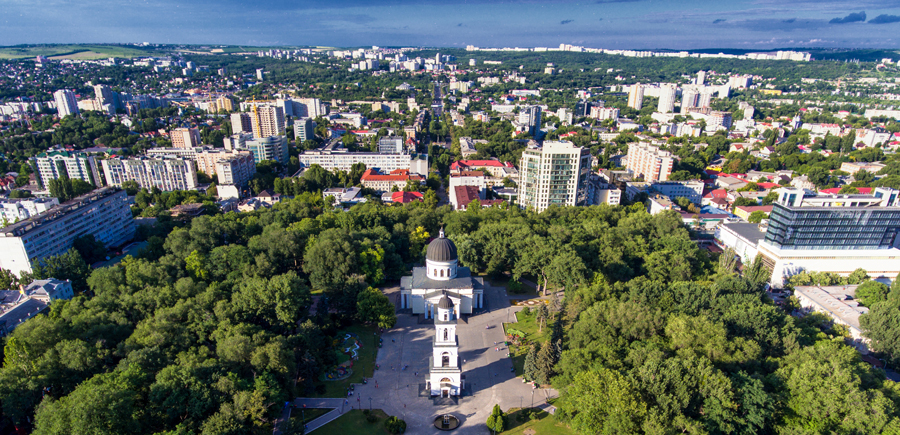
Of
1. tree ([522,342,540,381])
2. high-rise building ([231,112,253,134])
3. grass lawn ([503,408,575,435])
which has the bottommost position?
grass lawn ([503,408,575,435])

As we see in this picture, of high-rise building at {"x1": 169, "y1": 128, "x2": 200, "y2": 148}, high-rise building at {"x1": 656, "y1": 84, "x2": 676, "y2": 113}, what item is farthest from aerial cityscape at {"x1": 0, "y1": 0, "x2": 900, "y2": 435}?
high-rise building at {"x1": 656, "y1": 84, "x2": 676, "y2": 113}

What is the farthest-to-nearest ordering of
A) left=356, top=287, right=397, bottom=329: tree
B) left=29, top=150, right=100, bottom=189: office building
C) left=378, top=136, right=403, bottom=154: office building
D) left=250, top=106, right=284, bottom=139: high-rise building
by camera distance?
left=250, top=106, right=284, bottom=139: high-rise building, left=378, top=136, right=403, bottom=154: office building, left=29, top=150, right=100, bottom=189: office building, left=356, top=287, right=397, bottom=329: tree

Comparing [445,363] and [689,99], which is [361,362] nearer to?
[445,363]

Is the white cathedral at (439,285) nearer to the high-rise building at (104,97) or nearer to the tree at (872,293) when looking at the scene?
the tree at (872,293)

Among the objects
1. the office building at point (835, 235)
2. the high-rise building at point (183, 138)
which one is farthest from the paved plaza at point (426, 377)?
the high-rise building at point (183, 138)

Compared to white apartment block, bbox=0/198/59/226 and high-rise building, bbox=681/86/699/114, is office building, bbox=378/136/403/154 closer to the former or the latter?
white apartment block, bbox=0/198/59/226

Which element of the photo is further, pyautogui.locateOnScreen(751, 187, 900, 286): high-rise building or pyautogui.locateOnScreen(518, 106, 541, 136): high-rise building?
pyautogui.locateOnScreen(518, 106, 541, 136): high-rise building

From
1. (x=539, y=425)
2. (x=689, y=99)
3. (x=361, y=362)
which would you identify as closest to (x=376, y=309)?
(x=361, y=362)
